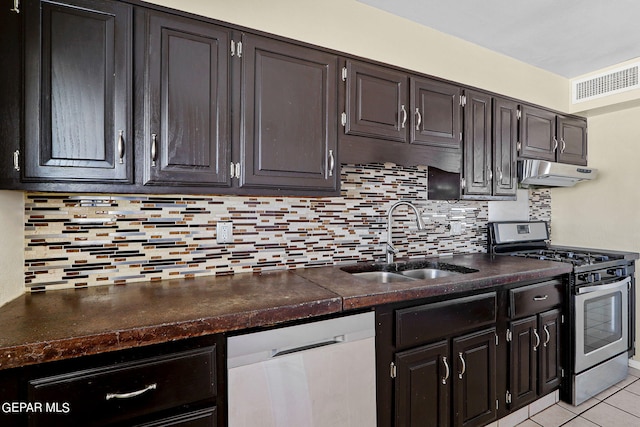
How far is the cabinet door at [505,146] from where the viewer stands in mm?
2406

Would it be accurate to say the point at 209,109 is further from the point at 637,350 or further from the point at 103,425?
the point at 637,350

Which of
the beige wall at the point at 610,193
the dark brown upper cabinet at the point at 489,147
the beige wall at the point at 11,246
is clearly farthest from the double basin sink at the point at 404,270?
the beige wall at the point at 610,193

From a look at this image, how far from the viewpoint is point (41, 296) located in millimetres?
1369

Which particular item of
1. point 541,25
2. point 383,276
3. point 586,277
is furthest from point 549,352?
point 541,25

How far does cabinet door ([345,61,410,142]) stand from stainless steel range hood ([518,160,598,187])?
1181mm

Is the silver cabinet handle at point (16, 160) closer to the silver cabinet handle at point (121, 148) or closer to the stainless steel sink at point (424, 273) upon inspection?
the silver cabinet handle at point (121, 148)

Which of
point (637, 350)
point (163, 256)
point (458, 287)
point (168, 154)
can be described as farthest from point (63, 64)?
point (637, 350)

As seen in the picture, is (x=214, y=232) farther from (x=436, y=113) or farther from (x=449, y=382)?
(x=436, y=113)

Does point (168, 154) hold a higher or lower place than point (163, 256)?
higher

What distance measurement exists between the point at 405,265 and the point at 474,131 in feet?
3.49

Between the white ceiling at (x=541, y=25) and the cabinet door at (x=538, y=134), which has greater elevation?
the white ceiling at (x=541, y=25)

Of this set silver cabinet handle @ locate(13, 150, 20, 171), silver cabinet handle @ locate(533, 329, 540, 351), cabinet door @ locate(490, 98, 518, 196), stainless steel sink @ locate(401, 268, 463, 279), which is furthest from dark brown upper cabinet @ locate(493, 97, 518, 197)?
silver cabinet handle @ locate(13, 150, 20, 171)

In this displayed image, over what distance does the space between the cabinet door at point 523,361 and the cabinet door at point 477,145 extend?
0.92 meters

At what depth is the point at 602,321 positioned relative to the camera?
2395mm
